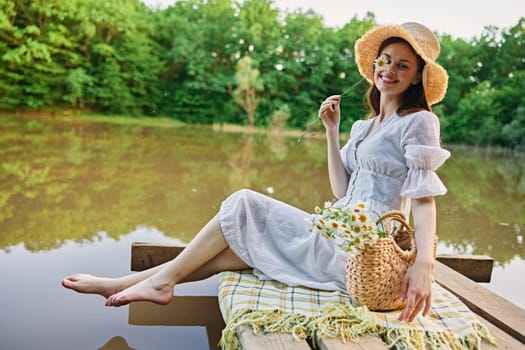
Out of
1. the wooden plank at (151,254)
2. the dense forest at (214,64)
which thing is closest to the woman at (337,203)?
the wooden plank at (151,254)

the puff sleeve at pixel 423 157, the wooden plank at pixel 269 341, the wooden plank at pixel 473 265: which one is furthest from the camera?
the wooden plank at pixel 473 265

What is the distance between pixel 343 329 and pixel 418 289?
0.21 m

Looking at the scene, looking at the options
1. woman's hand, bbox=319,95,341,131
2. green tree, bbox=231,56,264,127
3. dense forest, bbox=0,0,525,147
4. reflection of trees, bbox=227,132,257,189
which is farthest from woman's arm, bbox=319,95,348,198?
green tree, bbox=231,56,264,127

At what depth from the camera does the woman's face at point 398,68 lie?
1529mm

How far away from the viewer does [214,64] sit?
18922 mm

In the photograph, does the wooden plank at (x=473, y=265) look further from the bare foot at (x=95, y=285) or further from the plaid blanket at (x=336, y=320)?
the bare foot at (x=95, y=285)

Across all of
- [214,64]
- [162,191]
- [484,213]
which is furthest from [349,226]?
[214,64]

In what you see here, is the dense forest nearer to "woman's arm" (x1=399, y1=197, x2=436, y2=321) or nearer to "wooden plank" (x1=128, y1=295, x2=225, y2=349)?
"wooden plank" (x1=128, y1=295, x2=225, y2=349)

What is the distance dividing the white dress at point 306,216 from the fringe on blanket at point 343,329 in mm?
188

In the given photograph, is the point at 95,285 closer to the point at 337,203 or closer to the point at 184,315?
the point at 184,315

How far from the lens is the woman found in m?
1.48

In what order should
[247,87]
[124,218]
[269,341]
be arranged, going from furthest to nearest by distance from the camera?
[247,87]
[124,218]
[269,341]

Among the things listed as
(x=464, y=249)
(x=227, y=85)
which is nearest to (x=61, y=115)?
(x=227, y=85)

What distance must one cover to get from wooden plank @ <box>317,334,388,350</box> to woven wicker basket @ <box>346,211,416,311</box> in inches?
4.3
